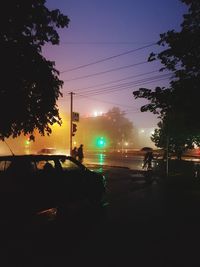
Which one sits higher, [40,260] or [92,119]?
[92,119]

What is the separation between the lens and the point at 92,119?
12156 centimetres

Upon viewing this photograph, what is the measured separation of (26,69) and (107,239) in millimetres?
5112

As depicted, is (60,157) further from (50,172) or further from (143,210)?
(143,210)

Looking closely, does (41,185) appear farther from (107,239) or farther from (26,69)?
(26,69)

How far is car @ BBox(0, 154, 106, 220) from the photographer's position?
6.10 metres

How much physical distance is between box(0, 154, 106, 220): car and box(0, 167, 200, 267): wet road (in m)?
0.29

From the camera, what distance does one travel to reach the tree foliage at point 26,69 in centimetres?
903

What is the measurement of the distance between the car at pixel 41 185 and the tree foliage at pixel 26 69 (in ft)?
7.10

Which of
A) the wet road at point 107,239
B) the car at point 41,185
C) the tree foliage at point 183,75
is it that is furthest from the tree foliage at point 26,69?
the tree foliage at point 183,75

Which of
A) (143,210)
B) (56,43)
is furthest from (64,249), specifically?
(56,43)

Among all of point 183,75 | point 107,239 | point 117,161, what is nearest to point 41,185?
point 107,239

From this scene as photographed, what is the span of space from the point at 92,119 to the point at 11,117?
11224 cm

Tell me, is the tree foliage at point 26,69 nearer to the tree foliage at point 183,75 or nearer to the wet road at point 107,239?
the wet road at point 107,239

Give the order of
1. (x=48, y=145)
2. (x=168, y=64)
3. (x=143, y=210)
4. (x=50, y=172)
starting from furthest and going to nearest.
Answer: (x=48, y=145), (x=168, y=64), (x=143, y=210), (x=50, y=172)
